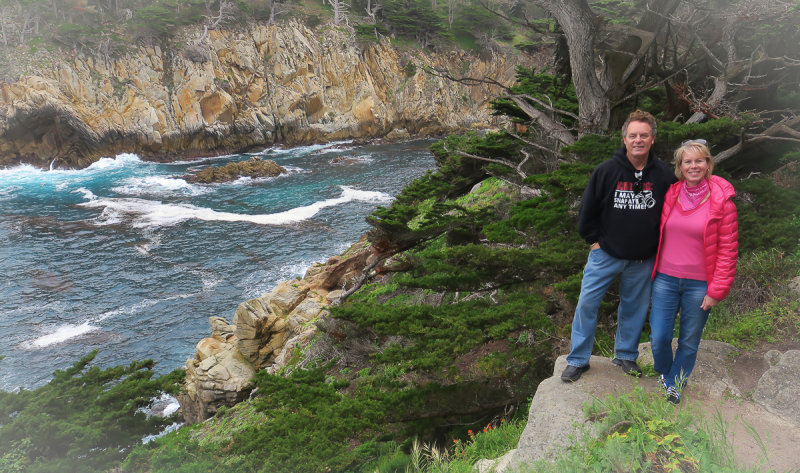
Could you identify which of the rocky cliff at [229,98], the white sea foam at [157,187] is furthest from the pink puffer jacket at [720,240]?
the white sea foam at [157,187]

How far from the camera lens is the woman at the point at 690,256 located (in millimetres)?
3033

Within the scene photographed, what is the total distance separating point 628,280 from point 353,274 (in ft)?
30.0

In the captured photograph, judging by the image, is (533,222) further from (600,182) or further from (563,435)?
(563,435)

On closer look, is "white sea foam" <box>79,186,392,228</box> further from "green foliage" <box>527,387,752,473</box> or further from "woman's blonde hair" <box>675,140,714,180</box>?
"green foliage" <box>527,387,752,473</box>

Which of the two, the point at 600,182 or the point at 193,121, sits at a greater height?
the point at 600,182

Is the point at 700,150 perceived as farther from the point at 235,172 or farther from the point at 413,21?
the point at 413,21

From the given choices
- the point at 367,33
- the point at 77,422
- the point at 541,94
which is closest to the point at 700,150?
the point at 541,94

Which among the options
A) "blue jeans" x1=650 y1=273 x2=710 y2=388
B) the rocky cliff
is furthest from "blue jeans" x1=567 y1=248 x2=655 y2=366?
the rocky cliff

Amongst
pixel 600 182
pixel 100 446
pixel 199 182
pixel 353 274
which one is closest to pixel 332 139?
pixel 199 182

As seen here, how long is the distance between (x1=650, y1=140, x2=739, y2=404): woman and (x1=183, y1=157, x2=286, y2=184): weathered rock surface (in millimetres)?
30922

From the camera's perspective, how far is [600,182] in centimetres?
343

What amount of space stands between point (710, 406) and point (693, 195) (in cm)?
143

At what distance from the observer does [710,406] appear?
3.21 metres

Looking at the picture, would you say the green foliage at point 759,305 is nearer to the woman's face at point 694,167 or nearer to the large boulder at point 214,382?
the woman's face at point 694,167
